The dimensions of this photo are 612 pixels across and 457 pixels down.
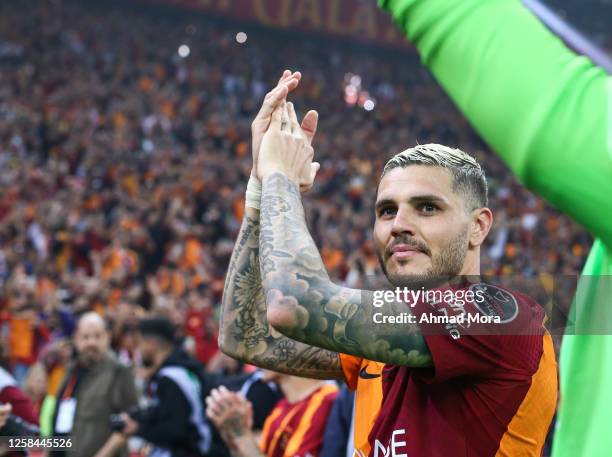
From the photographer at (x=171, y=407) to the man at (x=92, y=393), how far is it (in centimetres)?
44

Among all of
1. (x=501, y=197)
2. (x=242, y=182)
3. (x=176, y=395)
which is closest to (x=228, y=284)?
(x=176, y=395)

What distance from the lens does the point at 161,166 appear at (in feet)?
55.3

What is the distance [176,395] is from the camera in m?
5.25

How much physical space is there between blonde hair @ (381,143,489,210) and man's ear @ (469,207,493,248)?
16mm

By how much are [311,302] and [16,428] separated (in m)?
2.60

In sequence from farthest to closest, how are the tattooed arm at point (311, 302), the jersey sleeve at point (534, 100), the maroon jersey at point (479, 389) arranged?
1. the maroon jersey at point (479, 389)
2. the tattooed arm at point (311, 302)
3. the jersey sleeve at point (534, 100)

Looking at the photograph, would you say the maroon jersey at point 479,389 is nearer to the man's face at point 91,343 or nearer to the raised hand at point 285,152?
the raised hand at point 285,152

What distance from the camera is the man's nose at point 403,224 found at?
1.78 m

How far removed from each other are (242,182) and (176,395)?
12032 mm

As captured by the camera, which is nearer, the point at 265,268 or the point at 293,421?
the point at 265,268

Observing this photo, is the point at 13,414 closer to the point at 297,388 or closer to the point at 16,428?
the point at 16,428

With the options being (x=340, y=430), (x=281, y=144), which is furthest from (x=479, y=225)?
(x=340, y=430)

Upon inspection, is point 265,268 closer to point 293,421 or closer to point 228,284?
point 228,284

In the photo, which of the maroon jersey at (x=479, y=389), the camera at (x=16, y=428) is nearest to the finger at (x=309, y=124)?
the maroon jersey at (x=479, y=389)
